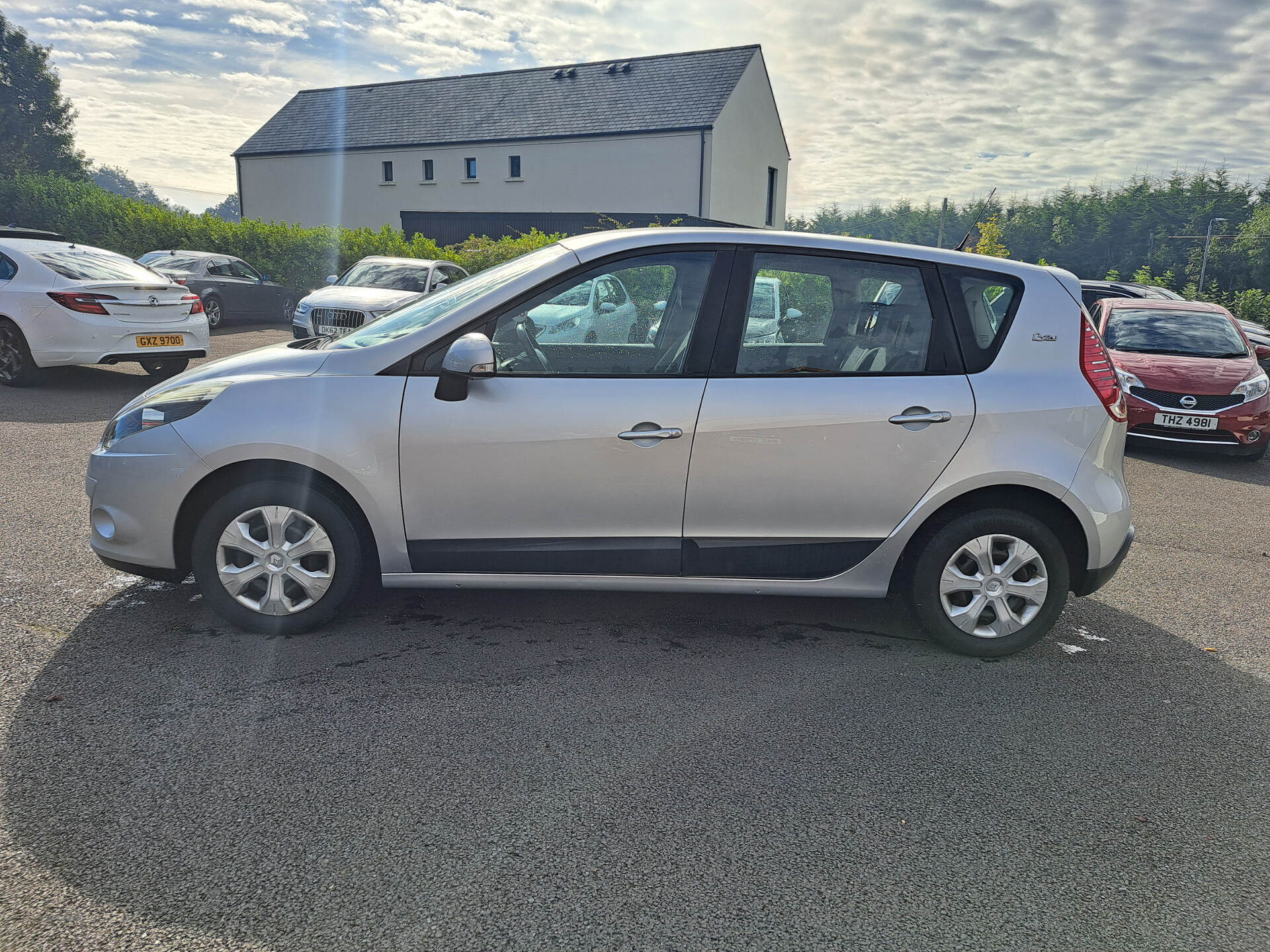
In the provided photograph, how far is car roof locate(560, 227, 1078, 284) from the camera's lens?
397 centimetres

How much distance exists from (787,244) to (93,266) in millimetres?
9298

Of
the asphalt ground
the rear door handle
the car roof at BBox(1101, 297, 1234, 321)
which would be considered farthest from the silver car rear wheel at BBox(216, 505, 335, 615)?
the car roof at BBox(1101, 297, 1234, 321)

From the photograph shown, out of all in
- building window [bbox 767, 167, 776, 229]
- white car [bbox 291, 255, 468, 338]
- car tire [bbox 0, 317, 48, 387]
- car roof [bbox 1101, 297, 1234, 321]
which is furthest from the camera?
building window [bbox 767, 167, 776, 229]

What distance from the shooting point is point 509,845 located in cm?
259

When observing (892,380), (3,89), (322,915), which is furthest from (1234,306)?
(3,89)

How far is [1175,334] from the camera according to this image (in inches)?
421

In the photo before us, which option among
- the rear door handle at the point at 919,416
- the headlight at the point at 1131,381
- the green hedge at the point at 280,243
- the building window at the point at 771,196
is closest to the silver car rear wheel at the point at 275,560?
the rear door handle at the point at 919,416

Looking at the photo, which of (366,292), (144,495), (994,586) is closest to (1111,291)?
(366,292)

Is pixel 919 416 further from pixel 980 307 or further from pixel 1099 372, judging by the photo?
pixel 1099 372

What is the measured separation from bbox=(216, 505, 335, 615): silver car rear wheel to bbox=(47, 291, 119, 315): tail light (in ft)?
24.6

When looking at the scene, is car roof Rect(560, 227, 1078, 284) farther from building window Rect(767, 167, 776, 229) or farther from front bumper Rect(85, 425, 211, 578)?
building window Rect(767, 167, 776, 229)

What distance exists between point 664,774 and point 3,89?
8441cm

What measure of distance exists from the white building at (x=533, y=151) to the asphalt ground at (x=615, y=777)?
3352 centimetres

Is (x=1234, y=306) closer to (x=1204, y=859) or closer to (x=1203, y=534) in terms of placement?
(x=1203, y=534)
